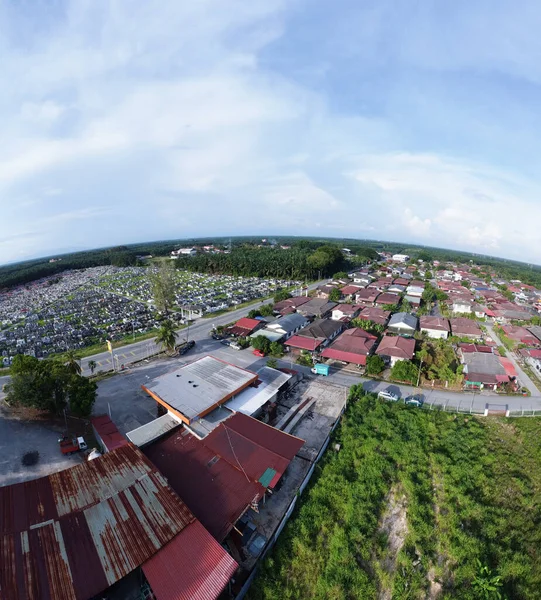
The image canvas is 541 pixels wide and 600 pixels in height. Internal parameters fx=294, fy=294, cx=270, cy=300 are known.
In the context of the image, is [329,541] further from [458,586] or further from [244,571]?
[458,586]

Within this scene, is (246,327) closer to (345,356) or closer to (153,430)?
(345,356)

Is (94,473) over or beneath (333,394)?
over

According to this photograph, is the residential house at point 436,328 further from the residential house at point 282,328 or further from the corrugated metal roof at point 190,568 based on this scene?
the corrugated metal roof at point 190,568

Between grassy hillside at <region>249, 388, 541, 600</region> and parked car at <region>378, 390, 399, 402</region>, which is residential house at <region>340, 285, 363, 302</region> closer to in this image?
parked car at <region>378, 390, 399, 402</region>

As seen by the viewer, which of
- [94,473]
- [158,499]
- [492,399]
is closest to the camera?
[158,499]

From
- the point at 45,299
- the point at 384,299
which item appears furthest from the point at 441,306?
the point at 45,299
